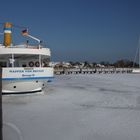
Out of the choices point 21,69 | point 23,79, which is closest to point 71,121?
point 23,79

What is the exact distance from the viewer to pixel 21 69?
17906mm

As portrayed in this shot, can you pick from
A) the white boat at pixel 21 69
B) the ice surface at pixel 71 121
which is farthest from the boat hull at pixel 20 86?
the ice surface at pixel 71 121

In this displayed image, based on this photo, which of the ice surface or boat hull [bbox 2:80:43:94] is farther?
boat hull [bbox 2:80:43:94]

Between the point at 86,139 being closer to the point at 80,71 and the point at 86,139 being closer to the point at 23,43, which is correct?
the point at 23,43

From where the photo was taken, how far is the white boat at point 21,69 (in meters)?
17.6

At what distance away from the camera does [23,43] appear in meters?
20.6

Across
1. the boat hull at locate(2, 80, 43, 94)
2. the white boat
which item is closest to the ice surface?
the boat hull at locate(2, 80, 43, 94)

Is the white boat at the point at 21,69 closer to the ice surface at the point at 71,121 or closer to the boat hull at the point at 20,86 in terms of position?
the boat hull at the point at 20,86

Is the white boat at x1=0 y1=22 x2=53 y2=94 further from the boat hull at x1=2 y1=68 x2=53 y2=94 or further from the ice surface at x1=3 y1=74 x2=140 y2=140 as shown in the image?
the ice surface at x1=3 y1=74 x2=140 y2=140

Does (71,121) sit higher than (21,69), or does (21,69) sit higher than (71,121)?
(21,69)

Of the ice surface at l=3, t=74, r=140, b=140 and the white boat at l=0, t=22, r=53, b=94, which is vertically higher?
the white boat at l=0, t=22, r=53, b=94

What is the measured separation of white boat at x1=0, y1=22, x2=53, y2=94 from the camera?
692 inches

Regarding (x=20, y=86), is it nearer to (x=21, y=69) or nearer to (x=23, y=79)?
(x=23, y=79)

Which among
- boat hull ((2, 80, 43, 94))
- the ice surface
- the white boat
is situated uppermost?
the white boat
